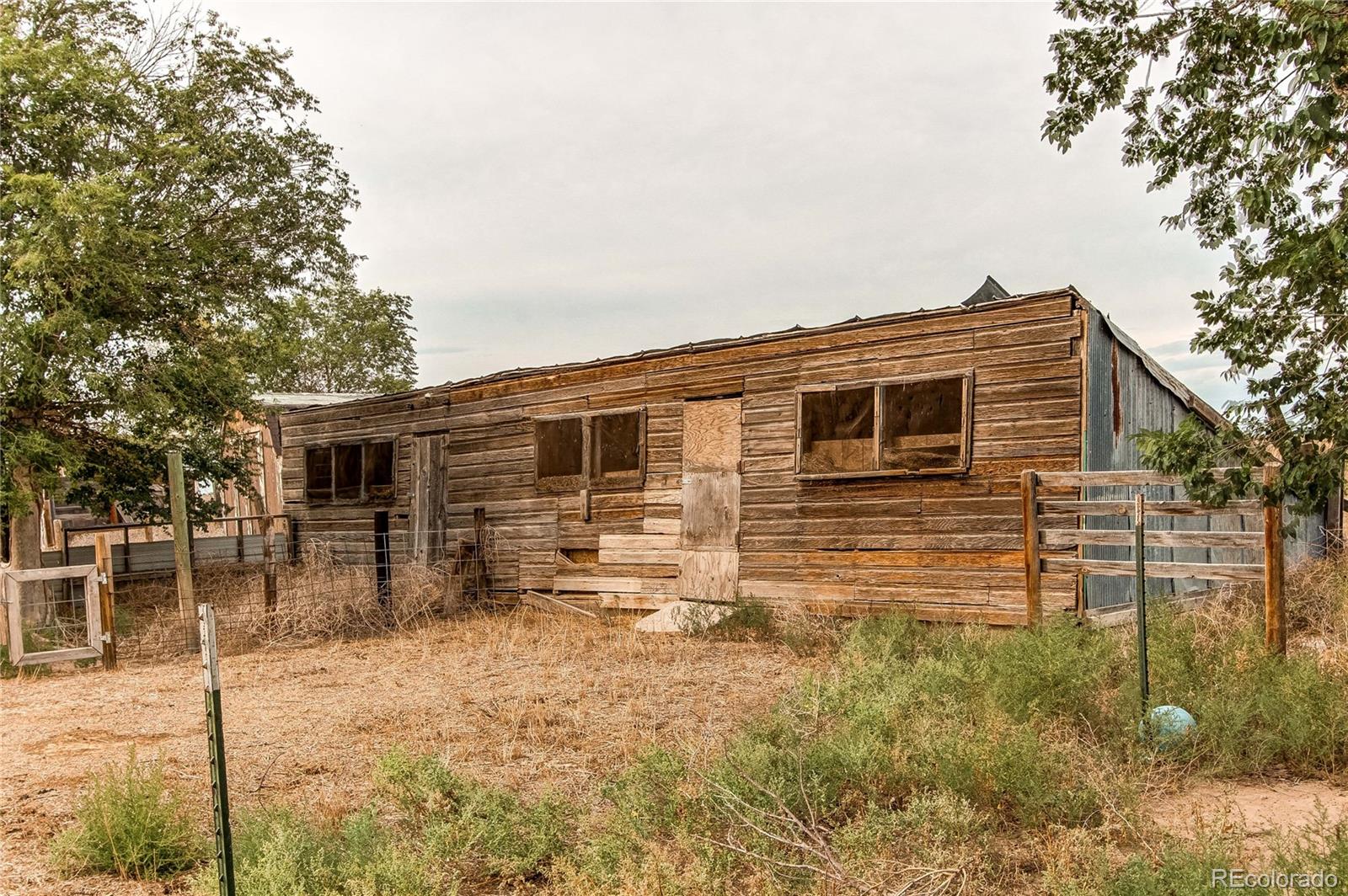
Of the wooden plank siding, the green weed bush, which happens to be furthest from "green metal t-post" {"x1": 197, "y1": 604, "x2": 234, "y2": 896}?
the wooden plank siding

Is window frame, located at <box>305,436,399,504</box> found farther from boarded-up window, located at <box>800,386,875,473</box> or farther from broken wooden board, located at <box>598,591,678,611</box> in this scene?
boarded-up window, located at <box>800,386,875,473</box>

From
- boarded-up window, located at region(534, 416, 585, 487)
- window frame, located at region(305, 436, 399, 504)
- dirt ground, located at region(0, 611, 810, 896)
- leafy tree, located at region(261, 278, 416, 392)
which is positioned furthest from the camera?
leafy tree, located at region(261, 278, 416, 392)

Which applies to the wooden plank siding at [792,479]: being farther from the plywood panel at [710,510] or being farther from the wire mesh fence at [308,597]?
the wire mesh fence at [308,597]

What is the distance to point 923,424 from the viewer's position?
41.6ft

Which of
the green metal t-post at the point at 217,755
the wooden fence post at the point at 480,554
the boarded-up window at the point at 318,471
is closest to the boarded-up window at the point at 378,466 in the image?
Answer: the boarded-up window at the point at 318,471

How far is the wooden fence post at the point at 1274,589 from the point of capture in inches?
297

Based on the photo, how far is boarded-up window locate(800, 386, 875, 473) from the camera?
1249 cm

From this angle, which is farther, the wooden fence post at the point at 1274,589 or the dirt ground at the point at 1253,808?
the wooden fence post at the point at 1274,589

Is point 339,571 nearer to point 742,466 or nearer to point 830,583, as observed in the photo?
point 742,466

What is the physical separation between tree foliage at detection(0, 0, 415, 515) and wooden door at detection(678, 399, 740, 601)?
7210mm

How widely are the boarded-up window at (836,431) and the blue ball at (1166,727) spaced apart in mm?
6457

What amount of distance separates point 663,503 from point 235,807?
28.4 feet

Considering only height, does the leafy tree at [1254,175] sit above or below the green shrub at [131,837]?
above

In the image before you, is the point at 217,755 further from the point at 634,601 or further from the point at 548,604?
the point at 548,604
